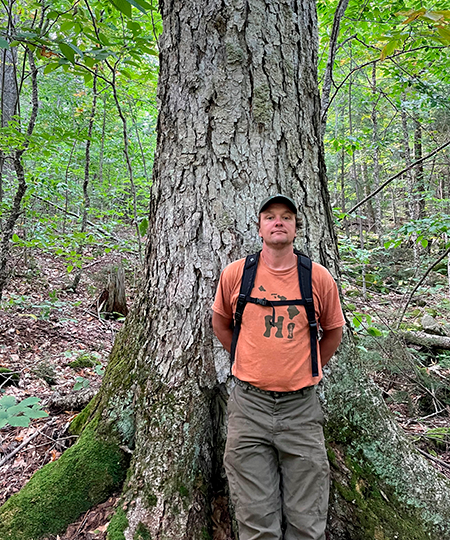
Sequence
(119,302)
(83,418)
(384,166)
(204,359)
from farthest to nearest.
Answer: (384,166) < (119,302) < (83,418) < (204,359)

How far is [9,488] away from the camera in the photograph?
9.48 feet

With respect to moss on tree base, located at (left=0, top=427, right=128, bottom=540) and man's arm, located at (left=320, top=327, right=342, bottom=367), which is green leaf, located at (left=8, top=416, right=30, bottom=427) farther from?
man's arm, located at (left=320, top=327, right=342, bottom=367)

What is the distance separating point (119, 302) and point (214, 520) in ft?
22.7

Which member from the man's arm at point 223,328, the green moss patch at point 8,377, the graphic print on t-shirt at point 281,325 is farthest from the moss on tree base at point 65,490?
the green moss patch at point 8,377

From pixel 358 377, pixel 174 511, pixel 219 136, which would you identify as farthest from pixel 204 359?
pixel 219 136

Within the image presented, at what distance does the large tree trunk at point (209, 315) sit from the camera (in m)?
2.34

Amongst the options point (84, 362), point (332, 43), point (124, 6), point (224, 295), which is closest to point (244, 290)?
point (224, 295)

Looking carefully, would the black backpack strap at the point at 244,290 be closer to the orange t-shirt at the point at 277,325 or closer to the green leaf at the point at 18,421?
the orange t-shirt at the point at 277,325

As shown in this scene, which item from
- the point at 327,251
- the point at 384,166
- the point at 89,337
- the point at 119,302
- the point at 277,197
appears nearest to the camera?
the point at 277,197

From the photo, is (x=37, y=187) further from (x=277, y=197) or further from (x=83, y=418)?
(x=277, y=197)

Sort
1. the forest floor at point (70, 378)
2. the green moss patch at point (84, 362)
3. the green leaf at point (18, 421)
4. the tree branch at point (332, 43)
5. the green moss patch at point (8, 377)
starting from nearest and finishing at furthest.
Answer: the green leaf at point (18, 421)
the forest floor at point (70, 378)
the tree branch at point (332, 43)
the green moss patch at point (8, 377)
the green moss patch at point (84, 362)

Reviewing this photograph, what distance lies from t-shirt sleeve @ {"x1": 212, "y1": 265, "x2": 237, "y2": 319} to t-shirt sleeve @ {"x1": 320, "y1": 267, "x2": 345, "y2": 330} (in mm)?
605

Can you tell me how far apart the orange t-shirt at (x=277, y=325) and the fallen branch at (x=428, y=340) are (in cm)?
546

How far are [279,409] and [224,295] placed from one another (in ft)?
2.62
